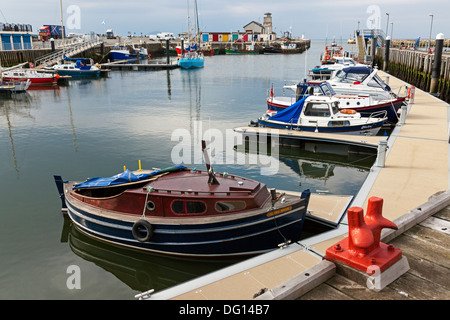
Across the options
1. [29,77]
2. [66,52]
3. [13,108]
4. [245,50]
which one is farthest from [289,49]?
[13,108]

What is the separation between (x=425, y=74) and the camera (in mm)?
42156

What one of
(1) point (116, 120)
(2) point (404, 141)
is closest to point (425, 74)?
(2) point (404, 141)

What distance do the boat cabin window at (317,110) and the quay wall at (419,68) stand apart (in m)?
20.2

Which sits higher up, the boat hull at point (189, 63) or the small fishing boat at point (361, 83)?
the boat hull at point (189, 63)

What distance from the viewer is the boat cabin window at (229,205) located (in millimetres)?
9633

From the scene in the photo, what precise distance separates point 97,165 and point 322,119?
13171mm

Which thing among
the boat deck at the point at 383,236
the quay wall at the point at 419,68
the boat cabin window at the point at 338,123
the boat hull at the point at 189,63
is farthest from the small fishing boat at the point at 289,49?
the boat deck at the point at 383,236

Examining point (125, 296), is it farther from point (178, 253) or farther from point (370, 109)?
point (370, 109)

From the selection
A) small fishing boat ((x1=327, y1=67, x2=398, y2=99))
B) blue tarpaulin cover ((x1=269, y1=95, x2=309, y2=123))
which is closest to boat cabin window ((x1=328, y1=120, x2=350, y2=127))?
blue tarpaulin cover ((x1=269, y1=95, x2=309, y2=123))

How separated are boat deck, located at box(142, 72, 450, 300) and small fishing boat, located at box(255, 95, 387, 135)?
1.98 metres

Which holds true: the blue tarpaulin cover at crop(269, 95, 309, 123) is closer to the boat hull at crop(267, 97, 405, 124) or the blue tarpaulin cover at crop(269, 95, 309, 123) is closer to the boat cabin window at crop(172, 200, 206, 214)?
the boat hull at crop(267, 97, 405, 124)

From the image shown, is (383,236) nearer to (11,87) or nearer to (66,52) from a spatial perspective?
(11,87)

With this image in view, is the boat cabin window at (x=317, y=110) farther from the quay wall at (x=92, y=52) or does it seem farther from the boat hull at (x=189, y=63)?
the boat hull at (x=189, y=63)

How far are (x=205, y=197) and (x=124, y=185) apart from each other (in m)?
2.82
